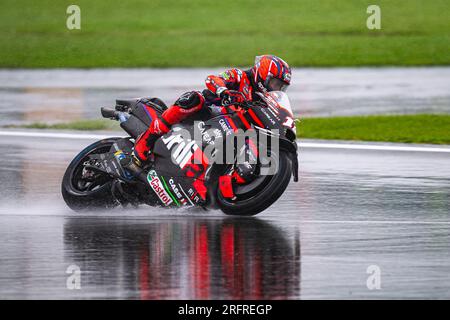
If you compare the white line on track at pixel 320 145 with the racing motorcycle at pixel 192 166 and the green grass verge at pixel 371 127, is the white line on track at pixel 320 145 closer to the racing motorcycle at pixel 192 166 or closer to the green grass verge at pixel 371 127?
the green grass verge at pixel 371 127

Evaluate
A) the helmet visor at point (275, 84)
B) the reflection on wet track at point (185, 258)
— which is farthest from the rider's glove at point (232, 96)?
the reflection on wet track at point (185, 258)

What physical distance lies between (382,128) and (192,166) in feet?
24.9

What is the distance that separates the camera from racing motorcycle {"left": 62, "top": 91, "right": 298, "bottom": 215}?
35.3 ft

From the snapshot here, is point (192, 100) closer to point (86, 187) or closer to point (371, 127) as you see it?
point (86, 187)

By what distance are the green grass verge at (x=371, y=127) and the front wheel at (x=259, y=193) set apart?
642 centimetres

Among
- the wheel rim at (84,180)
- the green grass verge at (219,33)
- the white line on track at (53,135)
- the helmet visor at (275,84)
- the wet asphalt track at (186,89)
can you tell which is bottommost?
the wheel rim at (84,180)

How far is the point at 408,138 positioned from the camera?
678 inches

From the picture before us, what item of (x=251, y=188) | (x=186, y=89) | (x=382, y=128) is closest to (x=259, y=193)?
(x=251, y=188)

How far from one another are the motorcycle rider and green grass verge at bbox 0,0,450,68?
15038 mm

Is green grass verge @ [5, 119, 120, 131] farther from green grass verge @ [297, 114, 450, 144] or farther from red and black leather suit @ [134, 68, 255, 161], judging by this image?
red and black leather suit @ [134, 68, 255, 161]

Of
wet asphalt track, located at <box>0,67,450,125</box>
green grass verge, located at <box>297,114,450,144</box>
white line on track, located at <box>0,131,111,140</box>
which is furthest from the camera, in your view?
wet asphalt track, located at <box>0,67,450,125</box>

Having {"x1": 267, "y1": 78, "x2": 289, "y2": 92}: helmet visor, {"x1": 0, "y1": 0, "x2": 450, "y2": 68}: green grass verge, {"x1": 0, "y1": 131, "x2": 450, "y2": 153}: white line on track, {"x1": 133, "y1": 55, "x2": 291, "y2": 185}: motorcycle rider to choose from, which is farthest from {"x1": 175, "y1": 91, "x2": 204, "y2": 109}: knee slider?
{"x1": 0, "y1": 0, "x2": 450, "y2": 68}: green grass verge

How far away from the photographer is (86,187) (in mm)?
11594

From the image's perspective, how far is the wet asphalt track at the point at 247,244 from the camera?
8.49m
